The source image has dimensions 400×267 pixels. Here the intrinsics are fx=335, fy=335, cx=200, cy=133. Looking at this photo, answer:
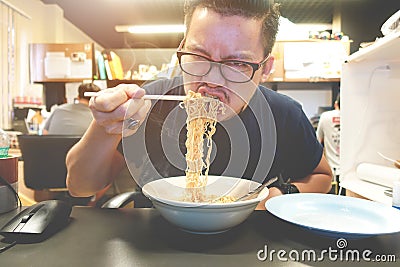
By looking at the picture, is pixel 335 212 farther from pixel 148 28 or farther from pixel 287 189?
pixel 148 28

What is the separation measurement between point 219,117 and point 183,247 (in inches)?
14.5

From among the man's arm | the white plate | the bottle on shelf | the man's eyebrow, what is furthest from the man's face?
the bottle on shelf

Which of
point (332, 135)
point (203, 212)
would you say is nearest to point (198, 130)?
point (203, 212)

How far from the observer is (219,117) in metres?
0.79

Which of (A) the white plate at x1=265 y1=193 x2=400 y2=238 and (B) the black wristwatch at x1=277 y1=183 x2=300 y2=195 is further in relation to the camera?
(B) the black wristwatch at x1=277 y1=183 x2=300 y2=195

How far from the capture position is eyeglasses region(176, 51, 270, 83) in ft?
2.46

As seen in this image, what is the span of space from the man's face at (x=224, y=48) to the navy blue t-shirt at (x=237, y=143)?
6 cm

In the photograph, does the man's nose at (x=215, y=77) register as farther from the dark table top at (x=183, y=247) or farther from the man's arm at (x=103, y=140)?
the dark table top at (x=183, y=247)

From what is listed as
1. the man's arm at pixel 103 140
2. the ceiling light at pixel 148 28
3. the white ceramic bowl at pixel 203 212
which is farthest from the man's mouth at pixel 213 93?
the ceiling light at pixel 148 28

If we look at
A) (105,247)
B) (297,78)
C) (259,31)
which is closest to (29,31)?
(297,78)

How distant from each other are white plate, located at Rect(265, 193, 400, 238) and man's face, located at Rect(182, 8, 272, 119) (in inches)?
10.5

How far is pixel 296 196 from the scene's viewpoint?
66 centimetres

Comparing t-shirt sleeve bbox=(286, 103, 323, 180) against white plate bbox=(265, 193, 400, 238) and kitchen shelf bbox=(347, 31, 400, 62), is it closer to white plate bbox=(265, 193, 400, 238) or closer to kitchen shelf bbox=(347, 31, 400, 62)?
kitchen shelf bbox=(347, 31, 400, 62)

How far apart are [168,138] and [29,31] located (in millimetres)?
3889
